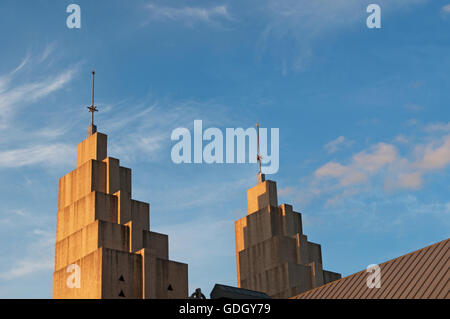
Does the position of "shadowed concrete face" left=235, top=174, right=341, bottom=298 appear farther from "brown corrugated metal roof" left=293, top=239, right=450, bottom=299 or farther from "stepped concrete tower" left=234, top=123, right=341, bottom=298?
"brown corrugated metal roof" left=293, top=239, right=450, bottom=299

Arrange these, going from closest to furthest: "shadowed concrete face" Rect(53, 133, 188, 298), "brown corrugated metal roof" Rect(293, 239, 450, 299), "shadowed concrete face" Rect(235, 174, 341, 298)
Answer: "brown corrugated metal roof" Rect(293, 239, 450, 299), "shadowed concrete face" Rect(53, 133, 188, 298), "shadowed concrete face" Rect(235, 174, 341, 298)

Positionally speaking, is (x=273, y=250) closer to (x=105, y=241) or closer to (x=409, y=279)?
(x=105, y=241)

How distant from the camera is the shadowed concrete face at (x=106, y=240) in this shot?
71375mm

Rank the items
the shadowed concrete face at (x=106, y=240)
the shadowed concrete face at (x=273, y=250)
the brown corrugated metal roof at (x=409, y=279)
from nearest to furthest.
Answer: the brown corrugated metal roof at (x=409, y=279), the shadowed concrete face at (x=106, y=240), the shadowed concrete face at (x=273, y=250)

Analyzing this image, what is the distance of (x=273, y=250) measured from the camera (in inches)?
3391

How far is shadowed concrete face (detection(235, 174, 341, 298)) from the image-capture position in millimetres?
84375

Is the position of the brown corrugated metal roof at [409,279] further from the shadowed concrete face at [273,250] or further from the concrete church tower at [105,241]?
the shadowed concrete face at [273,250]

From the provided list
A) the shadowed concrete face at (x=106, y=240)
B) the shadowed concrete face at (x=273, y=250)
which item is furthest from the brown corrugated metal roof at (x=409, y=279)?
the shadowed concrete face at (x=273, y=250)

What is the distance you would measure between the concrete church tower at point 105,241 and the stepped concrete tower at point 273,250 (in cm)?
1240

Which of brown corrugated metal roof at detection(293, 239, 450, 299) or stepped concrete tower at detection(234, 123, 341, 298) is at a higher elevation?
stepped concrete tower at detection(234, 123, 341, 298)

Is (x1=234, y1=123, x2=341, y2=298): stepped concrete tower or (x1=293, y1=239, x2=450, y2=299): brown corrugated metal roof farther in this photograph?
Result: (x1=234, y1=123, x2=341, y2=298): stepped concrete tower

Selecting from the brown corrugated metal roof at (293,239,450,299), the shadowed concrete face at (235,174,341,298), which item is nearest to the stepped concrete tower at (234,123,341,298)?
the shadowed concrete face at (235,174,341,298)

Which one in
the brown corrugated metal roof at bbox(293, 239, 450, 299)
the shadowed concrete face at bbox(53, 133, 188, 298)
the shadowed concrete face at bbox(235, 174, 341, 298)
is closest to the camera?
the brown corrugated metal roof at bbox(293, 239, 450, 299)
